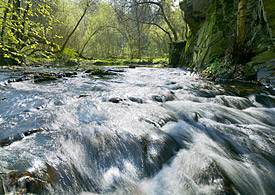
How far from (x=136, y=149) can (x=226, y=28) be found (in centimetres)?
955

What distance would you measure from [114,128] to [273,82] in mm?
5512

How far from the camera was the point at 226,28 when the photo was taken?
901cm

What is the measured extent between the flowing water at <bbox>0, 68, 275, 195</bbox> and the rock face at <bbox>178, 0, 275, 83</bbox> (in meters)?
4.27

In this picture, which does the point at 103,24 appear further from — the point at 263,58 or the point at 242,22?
the point at 263,58

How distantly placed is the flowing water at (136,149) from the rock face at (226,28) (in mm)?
4268

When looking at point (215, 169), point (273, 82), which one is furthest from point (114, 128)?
point (273, 82)

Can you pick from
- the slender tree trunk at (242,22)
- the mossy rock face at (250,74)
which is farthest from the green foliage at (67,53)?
the mossy rock face at (250,74)

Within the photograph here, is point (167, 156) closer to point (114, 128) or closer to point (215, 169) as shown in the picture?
point (215, 169)

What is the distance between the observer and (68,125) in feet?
8.20

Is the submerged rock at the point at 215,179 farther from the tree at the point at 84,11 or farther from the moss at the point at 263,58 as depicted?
the tree at the point at 84,11

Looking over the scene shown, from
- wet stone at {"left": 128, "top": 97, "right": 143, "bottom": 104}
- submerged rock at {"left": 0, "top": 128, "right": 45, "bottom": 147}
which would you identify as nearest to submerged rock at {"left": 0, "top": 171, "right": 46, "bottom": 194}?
submerged rock at {"left": 0, "top": 128, "right": 45, "bottom": 147}

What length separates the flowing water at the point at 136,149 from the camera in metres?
1.47

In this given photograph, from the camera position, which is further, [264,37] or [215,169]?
[264,37]

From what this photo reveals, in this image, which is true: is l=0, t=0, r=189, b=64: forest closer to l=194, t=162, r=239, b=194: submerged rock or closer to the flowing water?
the flowing water
